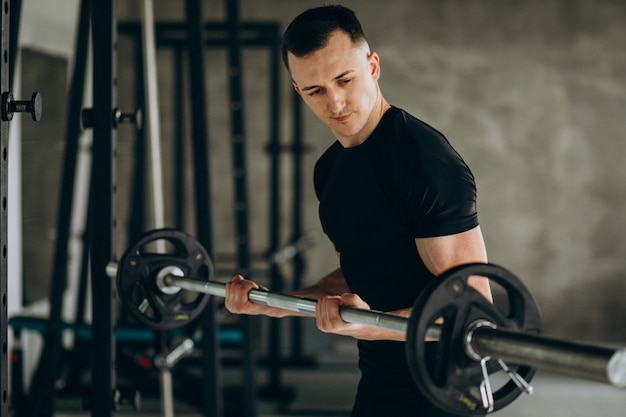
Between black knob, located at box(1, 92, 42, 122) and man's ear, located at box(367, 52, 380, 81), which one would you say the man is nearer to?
man's ear, located at box(367, 52, 380, 81)

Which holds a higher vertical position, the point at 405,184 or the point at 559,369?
the point at 405,184

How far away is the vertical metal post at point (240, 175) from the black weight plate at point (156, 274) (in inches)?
61.6

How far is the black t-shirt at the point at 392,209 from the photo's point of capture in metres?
1.58

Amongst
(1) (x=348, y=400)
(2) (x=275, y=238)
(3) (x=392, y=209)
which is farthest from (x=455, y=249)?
(2) (x=275, y=238)

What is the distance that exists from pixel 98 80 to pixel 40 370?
72.6 inches

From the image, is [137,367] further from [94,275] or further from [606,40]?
[606,40]

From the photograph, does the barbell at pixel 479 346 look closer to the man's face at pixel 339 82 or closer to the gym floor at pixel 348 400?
the man's face at pixel 339 82

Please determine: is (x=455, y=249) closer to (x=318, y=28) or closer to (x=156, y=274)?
(x=318, y=28)

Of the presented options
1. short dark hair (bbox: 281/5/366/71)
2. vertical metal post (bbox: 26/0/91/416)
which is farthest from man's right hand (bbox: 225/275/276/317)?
vertical metal post (bbox: 26/0/91/416)

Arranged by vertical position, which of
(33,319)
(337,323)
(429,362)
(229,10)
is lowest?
(33,319)

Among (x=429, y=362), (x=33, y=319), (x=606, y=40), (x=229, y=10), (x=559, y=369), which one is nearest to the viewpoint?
(x=559, y=369)

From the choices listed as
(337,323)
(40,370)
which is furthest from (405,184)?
(40,370)

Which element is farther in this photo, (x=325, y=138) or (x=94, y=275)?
(x=325, y=138)

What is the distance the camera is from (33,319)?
4.34 m
